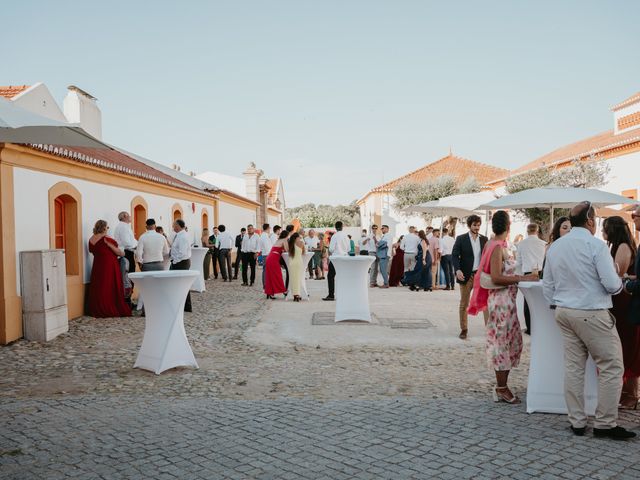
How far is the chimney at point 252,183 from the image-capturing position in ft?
138

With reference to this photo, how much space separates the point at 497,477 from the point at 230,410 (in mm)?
2408

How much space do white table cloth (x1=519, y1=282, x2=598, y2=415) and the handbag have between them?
0.36m

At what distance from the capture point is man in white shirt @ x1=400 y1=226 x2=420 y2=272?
1623 centimetres

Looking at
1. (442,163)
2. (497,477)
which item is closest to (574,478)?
(497,477)

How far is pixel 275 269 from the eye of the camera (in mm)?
13492

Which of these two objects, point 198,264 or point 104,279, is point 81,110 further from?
point 104,279

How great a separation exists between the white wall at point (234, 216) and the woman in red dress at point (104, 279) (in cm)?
1552

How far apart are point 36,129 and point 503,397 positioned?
494 cm

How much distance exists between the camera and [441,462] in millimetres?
3764

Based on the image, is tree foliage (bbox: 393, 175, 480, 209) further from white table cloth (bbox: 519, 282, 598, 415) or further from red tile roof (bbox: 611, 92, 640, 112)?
white table cloth (bbox: 519, 282, 598, 415)

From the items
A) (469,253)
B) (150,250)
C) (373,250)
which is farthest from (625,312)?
(373,250)

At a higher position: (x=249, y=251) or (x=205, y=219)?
(x=205, y=219)

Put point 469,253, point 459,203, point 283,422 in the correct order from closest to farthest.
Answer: point 283,422, point 469,253, point 459,203

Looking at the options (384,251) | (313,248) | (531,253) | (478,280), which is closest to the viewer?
(478,280)
